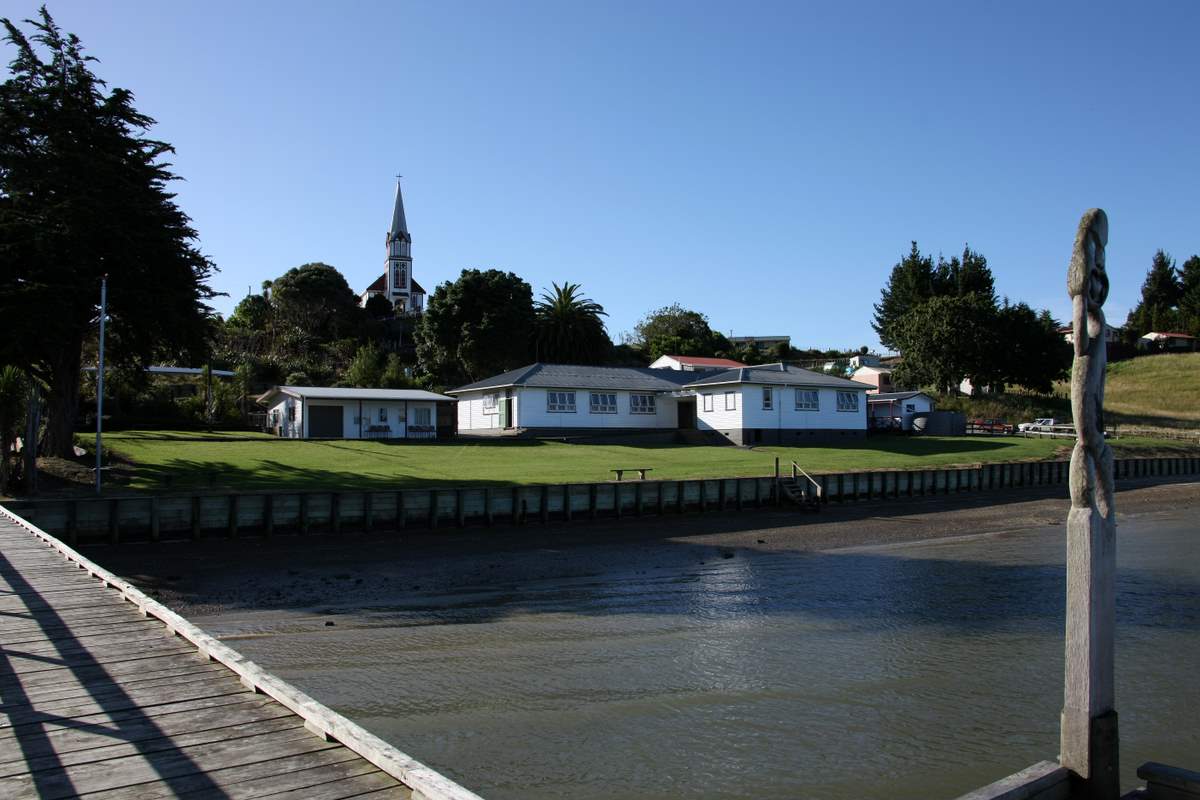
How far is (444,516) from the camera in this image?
26.5 m

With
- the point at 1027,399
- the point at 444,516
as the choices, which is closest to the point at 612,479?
the point at 444,516

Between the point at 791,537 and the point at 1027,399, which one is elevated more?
the point at 1027,399

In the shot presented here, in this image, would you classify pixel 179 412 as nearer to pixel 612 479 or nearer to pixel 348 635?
pixel 612 479

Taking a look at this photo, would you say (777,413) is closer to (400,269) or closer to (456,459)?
(456,459)

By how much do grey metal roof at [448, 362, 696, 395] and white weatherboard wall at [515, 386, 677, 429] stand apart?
481 mm

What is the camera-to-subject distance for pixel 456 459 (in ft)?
128

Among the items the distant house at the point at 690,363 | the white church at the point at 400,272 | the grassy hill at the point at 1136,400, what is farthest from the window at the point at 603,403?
the white church at the point at 400,272

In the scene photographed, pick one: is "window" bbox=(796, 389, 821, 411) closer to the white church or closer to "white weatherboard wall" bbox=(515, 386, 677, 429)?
"white weatherboard wall" bbox=(515, 386, 677, 429)

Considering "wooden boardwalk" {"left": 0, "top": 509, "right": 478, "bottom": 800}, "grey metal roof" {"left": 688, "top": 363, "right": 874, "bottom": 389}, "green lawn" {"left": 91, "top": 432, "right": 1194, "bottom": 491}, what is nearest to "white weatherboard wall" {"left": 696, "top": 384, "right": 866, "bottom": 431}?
"grey metal roof" {"left": 688, "top": 363, "right": 874, "bottom": 389}

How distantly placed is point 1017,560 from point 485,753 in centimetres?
1793

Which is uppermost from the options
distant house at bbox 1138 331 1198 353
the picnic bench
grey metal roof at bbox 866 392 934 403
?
distant house at bbox 1138 331 1198 353

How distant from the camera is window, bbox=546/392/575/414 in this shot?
53.4 metres

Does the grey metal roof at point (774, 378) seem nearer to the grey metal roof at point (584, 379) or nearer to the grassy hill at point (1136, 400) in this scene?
the grey metal roof at point (584, 379)

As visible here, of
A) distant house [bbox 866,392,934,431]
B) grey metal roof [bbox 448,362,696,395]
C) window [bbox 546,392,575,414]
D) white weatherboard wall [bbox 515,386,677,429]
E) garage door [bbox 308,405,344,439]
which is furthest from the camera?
distant house [bbox 866,392,934,431]
